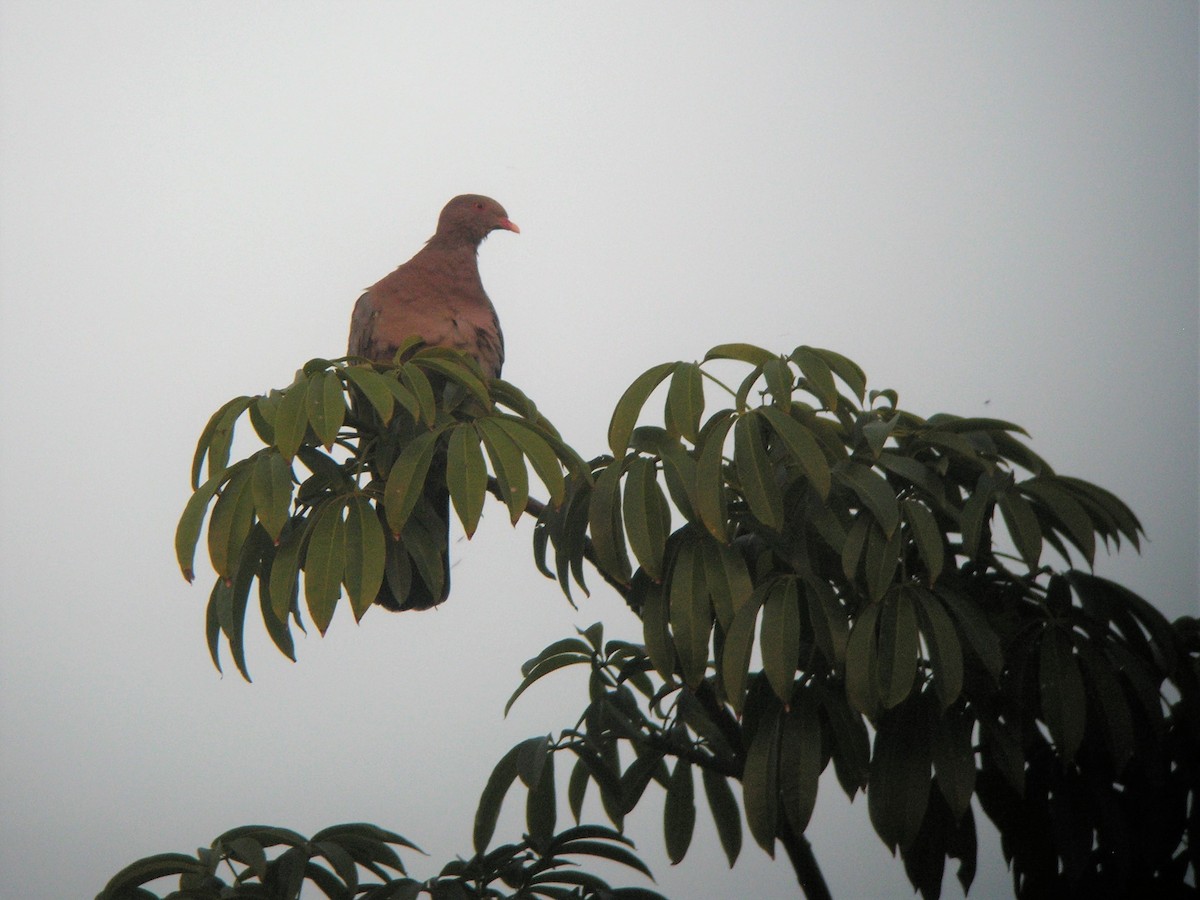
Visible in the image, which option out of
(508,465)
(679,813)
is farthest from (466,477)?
(679,813)

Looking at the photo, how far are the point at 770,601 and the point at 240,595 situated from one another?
2.18 feet

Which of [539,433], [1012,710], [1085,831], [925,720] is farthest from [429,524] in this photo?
[1085,831]

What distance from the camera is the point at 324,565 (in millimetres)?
1280

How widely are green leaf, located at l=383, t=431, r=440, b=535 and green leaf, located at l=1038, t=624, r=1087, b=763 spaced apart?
840mm

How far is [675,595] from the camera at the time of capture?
1.36 metres

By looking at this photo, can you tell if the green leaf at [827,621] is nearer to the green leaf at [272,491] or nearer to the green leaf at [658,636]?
the green leaf at [658,636]

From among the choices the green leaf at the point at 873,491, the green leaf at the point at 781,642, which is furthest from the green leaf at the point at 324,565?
the green leaf at the point at 873,491

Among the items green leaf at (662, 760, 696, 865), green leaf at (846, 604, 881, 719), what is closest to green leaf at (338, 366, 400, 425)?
green leaf at (846, 604, 881, 719)

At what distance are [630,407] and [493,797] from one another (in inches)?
28.0

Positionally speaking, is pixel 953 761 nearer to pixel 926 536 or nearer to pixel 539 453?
pixel 926 536

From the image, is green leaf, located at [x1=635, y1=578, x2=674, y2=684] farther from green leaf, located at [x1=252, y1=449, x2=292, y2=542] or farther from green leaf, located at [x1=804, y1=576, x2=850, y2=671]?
green leaf, located at [x1=252, y1=449, x2=292, y2=542]

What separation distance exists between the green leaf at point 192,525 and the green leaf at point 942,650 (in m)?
0.88

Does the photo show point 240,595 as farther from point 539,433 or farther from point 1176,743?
point 1176,743

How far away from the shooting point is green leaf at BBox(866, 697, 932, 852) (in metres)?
1.36
